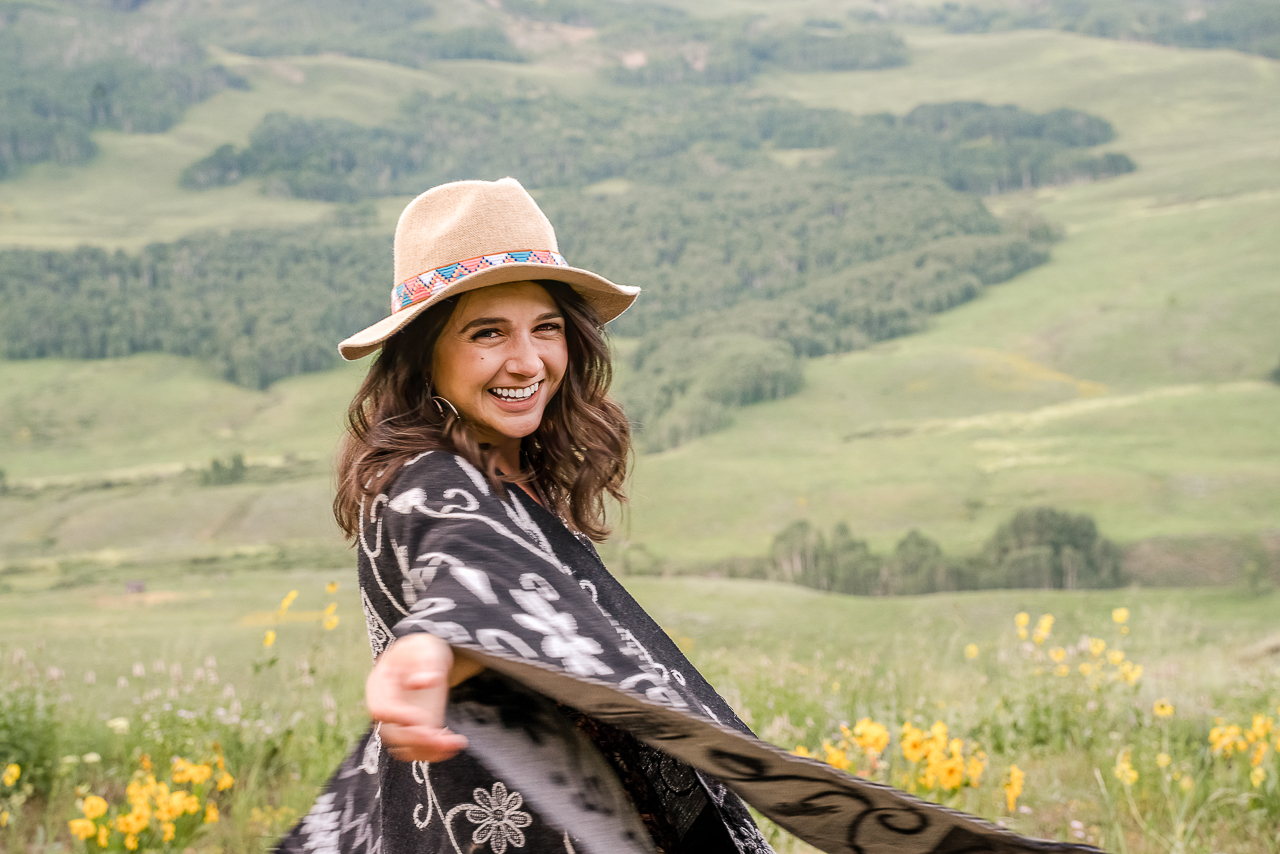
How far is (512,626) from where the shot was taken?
4.03 ft

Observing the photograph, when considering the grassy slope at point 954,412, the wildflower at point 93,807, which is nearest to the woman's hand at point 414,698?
the wildflower at point 93,807

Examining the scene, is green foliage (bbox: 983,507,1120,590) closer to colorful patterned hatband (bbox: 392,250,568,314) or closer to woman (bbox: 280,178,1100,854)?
woman (bbox: 280,178,1100,854)

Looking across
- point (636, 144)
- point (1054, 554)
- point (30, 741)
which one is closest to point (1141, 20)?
point (636, 144)

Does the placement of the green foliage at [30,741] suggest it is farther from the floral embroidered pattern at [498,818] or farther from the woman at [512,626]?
the floral embroidered pattern at [498,818]

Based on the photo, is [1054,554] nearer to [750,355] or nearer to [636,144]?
[750,355]

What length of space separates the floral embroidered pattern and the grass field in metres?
1.58

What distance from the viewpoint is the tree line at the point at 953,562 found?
10250 millimetres

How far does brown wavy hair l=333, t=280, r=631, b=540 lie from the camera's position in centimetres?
156

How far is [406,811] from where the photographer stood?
4.68 feet

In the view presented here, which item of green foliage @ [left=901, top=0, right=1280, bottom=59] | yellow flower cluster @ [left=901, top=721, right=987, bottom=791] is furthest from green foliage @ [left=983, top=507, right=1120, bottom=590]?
green foliage @ [left=901, top=0, right=1280, bottom=59]

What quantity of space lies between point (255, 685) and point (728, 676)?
8.24ft

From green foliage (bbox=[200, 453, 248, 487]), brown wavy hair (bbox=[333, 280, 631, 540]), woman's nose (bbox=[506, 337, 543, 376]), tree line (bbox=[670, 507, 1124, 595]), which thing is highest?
woman's nose (bbox=[506, 337, 543, 376])

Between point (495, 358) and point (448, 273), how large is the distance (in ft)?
0.51

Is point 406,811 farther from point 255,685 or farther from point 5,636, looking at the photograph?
point 5,636
